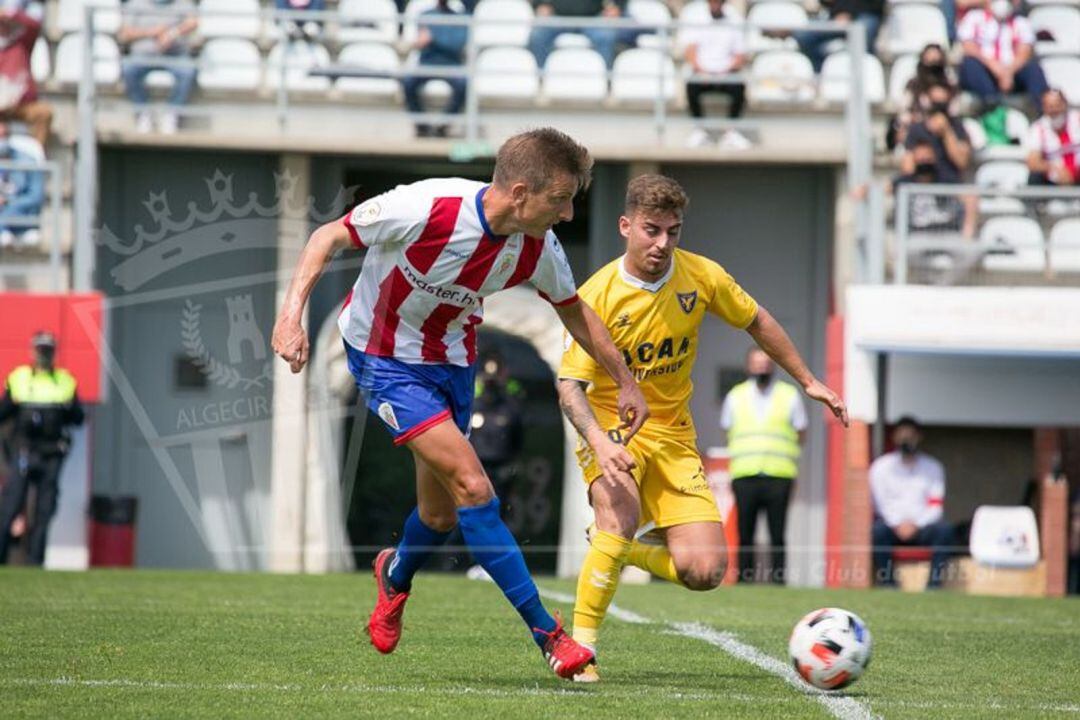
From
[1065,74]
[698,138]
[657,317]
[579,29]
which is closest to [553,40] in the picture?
[579,29]

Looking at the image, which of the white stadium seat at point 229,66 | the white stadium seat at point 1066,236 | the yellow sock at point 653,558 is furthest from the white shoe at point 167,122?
the yellow sock at point 653,558

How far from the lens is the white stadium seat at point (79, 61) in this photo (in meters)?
18.8

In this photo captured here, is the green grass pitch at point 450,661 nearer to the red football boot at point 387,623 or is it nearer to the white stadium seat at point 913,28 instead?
the red football boot at point 387,623

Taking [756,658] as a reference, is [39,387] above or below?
above

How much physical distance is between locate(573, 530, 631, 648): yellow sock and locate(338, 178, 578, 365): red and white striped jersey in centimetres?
93

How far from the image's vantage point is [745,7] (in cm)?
1989

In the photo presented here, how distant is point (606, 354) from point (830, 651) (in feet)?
4.50

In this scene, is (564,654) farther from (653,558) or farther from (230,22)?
(230,22)

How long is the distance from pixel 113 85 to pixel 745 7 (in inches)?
272

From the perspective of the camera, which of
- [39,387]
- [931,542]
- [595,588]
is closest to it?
[595,588]

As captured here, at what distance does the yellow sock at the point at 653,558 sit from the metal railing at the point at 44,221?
35.8 ft

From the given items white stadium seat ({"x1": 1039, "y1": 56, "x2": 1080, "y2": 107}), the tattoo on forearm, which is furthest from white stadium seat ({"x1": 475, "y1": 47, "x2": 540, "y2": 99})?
the tattoo on forearm

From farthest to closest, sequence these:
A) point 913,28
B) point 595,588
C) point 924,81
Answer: point 913,28
point 924,81
point 595,588

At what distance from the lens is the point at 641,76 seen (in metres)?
Answer: 18.5
